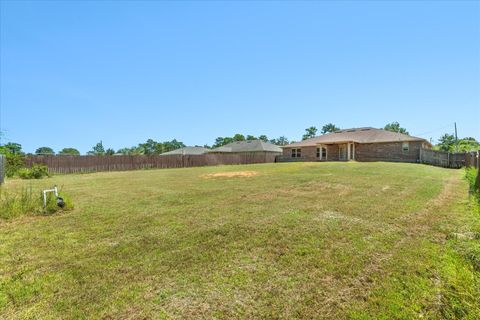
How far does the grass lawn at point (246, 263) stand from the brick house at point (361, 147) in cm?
2185

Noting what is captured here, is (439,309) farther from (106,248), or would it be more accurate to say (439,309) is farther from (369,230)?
(106,248)

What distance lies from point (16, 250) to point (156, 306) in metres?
2.86

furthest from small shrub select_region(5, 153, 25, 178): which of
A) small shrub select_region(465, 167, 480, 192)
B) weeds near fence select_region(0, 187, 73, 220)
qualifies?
small shrub select_region(465, 167, 480, 192)

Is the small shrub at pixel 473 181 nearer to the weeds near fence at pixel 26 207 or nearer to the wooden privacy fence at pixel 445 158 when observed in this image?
the wooden privacy fence at pixel 445 158

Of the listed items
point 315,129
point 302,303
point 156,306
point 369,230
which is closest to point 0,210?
point 156,306

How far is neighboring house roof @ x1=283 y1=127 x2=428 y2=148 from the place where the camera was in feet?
85.9

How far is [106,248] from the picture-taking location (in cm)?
396

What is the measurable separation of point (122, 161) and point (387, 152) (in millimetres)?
25343

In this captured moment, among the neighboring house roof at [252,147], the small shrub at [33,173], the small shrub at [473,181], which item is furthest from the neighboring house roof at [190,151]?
the small shrub at [473,181]

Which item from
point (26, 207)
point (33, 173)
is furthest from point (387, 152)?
point (33, 173)

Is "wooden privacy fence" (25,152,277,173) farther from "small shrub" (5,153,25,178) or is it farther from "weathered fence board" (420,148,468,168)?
"weathered fence board" (420,148,468,168)

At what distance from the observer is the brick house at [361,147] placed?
2511cm

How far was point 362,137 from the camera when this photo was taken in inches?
1127

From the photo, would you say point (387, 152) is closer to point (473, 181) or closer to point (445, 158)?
point (445, 158)
